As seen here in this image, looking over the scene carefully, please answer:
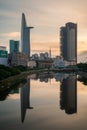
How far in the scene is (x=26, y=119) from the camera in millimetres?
20812

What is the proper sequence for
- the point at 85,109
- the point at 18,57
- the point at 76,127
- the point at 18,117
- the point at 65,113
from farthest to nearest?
1. the point at 18,57
2. the point at 85,109
3. the point at 65,113
4. the point at 18,117
5. the point at 76,127

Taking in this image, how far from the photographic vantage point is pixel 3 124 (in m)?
19.3

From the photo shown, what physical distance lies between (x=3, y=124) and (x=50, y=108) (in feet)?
24.7

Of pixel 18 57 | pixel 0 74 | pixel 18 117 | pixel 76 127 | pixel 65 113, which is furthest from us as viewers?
pixel 18 57

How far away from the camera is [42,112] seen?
2388 cm

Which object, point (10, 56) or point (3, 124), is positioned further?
point (10, 56)

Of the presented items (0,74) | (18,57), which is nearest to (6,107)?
(0,74)

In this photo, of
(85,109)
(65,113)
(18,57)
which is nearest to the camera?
(65,113)

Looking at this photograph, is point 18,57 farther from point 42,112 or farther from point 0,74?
point 42,112

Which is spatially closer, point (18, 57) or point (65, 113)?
point (65, 113)

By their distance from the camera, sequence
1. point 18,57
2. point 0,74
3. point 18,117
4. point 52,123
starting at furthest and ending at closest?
1. point 18,57
2. point 0,74
3. point 18,117
4. point 52,123

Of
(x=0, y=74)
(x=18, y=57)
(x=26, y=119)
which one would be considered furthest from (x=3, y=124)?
(x=18, y=57)

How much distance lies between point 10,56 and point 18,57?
4.86 metres

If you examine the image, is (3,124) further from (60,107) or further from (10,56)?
(10,56)
